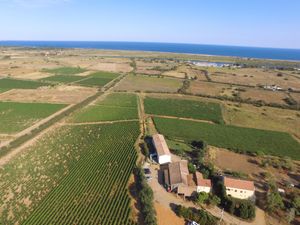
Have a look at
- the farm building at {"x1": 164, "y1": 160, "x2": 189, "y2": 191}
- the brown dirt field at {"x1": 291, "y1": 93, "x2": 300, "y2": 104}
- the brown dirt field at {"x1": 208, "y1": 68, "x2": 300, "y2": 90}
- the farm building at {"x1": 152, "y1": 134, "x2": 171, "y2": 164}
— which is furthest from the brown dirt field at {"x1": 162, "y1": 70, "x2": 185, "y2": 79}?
the farm building at {"x1": 164, "y1": 160, "x2": 189, "y2": 191}

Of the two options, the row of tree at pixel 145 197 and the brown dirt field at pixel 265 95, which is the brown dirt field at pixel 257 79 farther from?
the row of tree at pixel 145 197

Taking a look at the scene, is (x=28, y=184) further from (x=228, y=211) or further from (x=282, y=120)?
(x=282, y=120)

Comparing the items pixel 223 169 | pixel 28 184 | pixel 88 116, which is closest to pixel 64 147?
pixel 28 184

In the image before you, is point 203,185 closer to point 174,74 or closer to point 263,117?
point 263,117

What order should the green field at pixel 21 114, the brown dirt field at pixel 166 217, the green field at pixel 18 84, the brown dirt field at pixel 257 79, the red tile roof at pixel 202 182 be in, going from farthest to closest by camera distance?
the brown dirt field at pixel 257 79 < the green field at pixel 18 84 < the green field at pixel 21 114 < the red tile roof at pixel 202 182 < the brown dirt field at pixel 166 217

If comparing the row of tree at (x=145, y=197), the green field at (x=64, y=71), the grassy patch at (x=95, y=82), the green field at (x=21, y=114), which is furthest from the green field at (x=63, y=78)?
the row of tree at (x=145, y=197)

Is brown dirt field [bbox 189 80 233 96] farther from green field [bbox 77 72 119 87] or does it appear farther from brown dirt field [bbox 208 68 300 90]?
green field [bbox 77 72 119 87]
